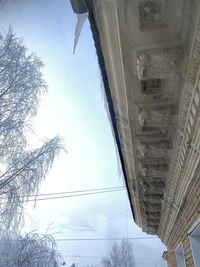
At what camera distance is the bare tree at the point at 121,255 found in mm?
37625

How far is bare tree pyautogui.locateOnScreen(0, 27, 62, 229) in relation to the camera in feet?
18.5

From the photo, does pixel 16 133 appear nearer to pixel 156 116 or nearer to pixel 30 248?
pixel 30 248

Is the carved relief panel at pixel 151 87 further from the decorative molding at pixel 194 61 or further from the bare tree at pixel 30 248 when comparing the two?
the bare tree at pixel 30 248

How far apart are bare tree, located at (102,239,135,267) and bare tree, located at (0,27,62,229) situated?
34.6 m

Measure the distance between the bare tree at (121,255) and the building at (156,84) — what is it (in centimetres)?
3751

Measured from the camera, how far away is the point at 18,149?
6164mm

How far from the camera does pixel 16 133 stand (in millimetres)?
6078

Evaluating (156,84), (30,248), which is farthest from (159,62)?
(30,248)

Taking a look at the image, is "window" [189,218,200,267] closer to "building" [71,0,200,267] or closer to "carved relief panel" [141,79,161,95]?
"building" [71,0,200,267]

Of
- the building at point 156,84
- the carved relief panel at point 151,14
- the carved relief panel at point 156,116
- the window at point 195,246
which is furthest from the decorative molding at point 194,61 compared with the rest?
the window at point 195,246

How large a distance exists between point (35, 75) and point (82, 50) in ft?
13.0

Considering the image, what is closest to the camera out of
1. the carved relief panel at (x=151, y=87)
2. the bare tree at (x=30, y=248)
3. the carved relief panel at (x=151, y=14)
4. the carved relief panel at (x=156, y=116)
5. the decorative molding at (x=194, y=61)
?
the carved relief panel at (x=151, y=14)

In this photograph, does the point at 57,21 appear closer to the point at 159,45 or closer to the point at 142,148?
the point at 159,45

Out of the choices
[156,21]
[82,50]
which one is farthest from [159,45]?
[82,50]
